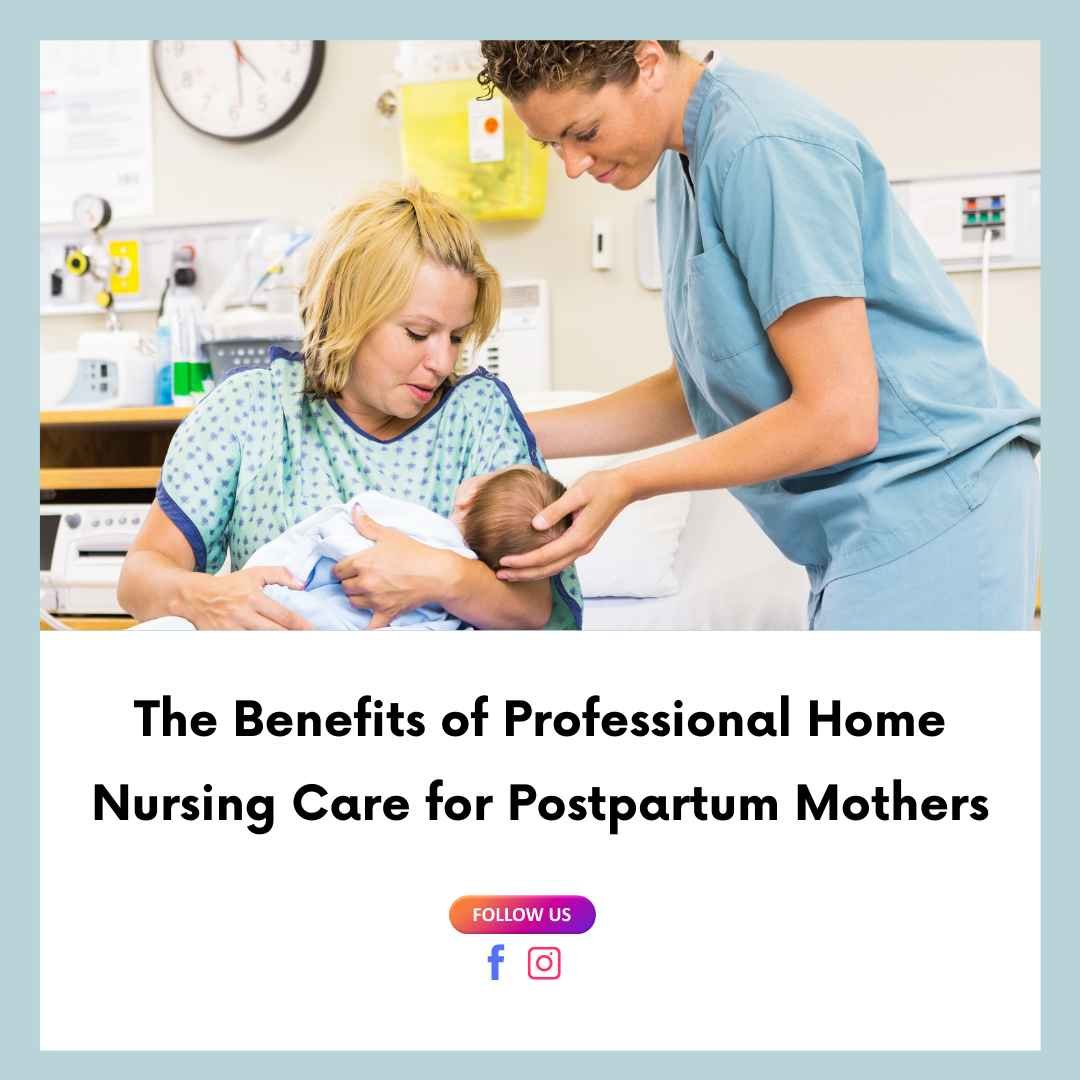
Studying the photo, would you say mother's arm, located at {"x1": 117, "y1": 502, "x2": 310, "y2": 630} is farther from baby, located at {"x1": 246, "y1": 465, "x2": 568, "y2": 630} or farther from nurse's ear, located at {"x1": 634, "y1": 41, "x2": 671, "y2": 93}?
nurse's ear, located at {"x1": 634, "y1": 41, "x2": 671, "y2": 93}

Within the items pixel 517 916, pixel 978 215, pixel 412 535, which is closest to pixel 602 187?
pixel 978 215

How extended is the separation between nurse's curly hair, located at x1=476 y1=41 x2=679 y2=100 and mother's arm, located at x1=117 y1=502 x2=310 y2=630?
1.48 ft

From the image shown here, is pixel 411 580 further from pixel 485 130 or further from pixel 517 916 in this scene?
pixel 485 130

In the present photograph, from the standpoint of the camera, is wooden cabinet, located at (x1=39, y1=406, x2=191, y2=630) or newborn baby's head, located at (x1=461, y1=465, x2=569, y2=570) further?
wooden cabinet, located at (x1=39, y1=406, x2=191, y2=630)

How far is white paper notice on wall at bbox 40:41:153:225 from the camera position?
2.46 m

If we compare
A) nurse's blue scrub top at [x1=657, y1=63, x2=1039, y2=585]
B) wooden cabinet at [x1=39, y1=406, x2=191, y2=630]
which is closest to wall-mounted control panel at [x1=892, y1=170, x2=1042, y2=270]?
nurse's blue scrub top at [x1=657, y1=63, x2=1039, y2=585]

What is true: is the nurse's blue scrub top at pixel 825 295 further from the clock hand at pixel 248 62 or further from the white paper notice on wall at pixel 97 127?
the white paper notice on wall at pixel 97 127

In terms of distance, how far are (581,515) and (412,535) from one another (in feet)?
0.52

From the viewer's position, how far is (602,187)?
7.15ft

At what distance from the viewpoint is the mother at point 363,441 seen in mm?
959

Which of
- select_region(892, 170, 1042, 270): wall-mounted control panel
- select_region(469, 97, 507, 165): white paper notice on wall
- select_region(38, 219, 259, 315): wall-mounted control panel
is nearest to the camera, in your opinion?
select_region(892, 170, 1042, 270): wall-mounted control panel

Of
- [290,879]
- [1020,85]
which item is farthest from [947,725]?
[1020,85]

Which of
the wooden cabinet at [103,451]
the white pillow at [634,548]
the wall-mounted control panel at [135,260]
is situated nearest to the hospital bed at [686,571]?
the white pillow at [634,548]

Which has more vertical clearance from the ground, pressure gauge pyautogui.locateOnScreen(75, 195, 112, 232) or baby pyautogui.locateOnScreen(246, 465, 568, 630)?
pressure gauge pyautogui.locateOnScreen(75, 195, 112, 232)
